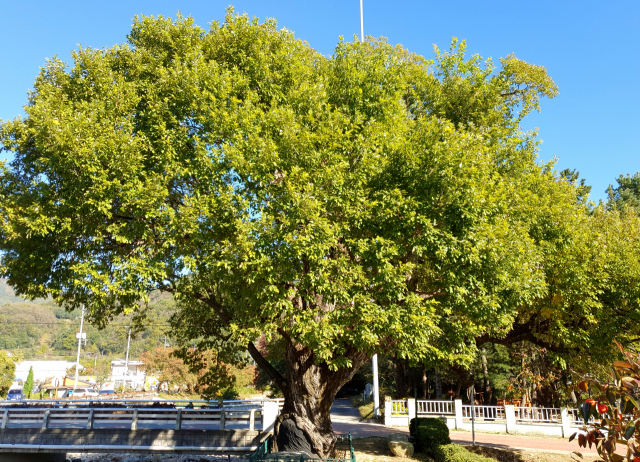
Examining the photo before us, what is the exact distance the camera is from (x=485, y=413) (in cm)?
2423

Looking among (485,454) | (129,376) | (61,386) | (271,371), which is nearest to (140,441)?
(271,371)

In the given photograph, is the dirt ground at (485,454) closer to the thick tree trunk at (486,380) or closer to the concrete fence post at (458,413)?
the concrete fence post at (458,413)

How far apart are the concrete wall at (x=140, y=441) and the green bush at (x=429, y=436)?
18.6ft

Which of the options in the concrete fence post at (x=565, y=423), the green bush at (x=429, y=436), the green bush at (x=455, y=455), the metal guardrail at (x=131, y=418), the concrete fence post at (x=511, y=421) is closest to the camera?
the green bush at (x=455, y=455)

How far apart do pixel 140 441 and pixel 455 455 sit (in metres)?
10.8

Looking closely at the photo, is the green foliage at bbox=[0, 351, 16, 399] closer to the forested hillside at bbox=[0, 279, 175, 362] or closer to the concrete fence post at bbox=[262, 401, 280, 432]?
the concrete fence post at bbox=[262, 401, 280, 432]

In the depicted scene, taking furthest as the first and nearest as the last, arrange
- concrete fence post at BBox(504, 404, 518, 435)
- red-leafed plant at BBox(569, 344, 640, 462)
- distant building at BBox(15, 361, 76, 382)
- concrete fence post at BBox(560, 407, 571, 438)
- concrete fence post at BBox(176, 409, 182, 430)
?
distant building at BBox(15, 361, 76, 382), concrete fence post at BBox(504, 404, 518, 435), concrete fence post at BBox(560, 407, 571, 438), concrete fence post at BBox(176, 409, 182, 430), red-leafed plant at BBox(569, 344, 640, 462)

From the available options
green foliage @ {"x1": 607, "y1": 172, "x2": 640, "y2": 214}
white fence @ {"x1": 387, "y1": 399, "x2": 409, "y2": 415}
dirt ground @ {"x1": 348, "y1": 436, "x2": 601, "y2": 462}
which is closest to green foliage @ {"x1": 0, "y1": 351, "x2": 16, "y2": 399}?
white fence @ {"x1": 387, "y1": 399, "x2": 409, "y2": 415}

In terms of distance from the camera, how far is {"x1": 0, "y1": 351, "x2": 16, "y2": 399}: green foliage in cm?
4556

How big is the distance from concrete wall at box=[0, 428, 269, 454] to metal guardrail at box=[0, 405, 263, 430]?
12.8 inches

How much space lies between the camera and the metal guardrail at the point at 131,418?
15633mm

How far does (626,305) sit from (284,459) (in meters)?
11.8

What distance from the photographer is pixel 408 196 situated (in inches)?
421

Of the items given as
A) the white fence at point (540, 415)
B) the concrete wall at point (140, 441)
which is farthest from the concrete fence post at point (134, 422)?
the white fence at point (540, 415)
